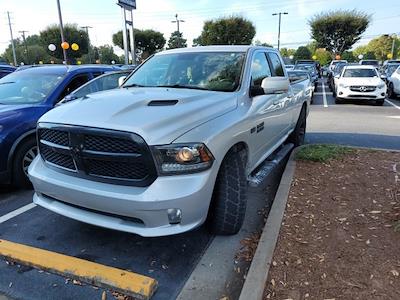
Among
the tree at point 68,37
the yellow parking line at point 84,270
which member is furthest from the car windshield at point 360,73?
the tree at point 68,37

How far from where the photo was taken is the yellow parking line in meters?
2.74

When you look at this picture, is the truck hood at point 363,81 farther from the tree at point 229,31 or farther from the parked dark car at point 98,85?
the tree at point 229,31

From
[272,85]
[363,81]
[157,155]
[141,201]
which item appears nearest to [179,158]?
[157,155]

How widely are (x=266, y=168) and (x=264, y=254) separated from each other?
170cm

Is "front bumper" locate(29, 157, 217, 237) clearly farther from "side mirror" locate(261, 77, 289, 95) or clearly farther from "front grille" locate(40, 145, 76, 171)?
"side mirror" locate(261, 77, 289, 95)

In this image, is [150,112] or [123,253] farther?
[123,253]

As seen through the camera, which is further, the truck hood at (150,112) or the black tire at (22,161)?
the black tire at (22,161)

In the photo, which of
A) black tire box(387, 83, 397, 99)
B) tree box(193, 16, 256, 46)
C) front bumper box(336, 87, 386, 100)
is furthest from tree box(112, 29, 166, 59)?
front bumper box(336, 87, 386, 100)

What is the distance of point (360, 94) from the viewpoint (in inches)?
562

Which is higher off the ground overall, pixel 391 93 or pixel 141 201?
pixel 141 201

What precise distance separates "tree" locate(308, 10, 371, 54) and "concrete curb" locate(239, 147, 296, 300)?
51.6 m

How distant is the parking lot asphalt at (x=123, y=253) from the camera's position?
2.85 metres

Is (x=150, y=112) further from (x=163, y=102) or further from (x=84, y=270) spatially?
(x=84, y=270)

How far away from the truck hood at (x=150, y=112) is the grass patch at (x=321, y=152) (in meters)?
2.40
